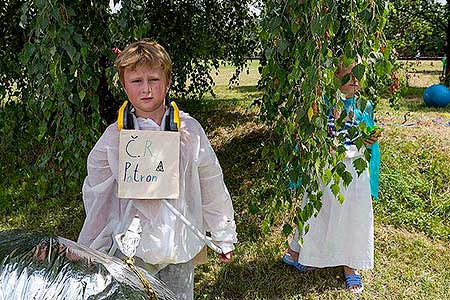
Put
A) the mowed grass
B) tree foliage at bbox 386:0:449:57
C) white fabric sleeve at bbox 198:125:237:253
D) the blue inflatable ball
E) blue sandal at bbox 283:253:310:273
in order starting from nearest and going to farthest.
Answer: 1. white fabric sleeve at bbox 198:125:237:253
2. the mowed grass
3. blue sandal at bbox 283:253:310:273
4. the blue inflatable ball
5. tree foliage at bbox 386:0:449:57

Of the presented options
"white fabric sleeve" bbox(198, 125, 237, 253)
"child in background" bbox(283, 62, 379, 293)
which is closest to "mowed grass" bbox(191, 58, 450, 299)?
"child in background" bbox(283, 62, 379, 293)

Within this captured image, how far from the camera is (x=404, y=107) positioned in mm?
6848

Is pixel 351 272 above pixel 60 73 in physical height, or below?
below

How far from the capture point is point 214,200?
1882mm

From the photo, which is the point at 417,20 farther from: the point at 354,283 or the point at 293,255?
the point at 354,283

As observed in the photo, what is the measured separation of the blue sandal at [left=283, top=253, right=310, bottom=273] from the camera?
3.08m

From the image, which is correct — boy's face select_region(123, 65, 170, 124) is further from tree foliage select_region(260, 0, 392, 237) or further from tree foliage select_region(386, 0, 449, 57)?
tree foliage select_region(386, 0, 449, 57)

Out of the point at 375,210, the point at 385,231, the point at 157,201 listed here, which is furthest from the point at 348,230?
the point at 157,201

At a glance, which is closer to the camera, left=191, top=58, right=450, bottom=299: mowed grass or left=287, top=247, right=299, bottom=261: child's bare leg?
left=191, top=58, right=450, bottom=299: mowed grass

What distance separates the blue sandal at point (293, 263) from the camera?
10.1 feet

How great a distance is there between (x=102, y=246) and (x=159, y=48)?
2.12 feet

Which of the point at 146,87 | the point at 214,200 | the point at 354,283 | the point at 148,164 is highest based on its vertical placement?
the point at 146,87

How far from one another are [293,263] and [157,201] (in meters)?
1.51

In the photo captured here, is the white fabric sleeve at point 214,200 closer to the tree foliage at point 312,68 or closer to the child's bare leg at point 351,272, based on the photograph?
the tree foliage at point 312,68
